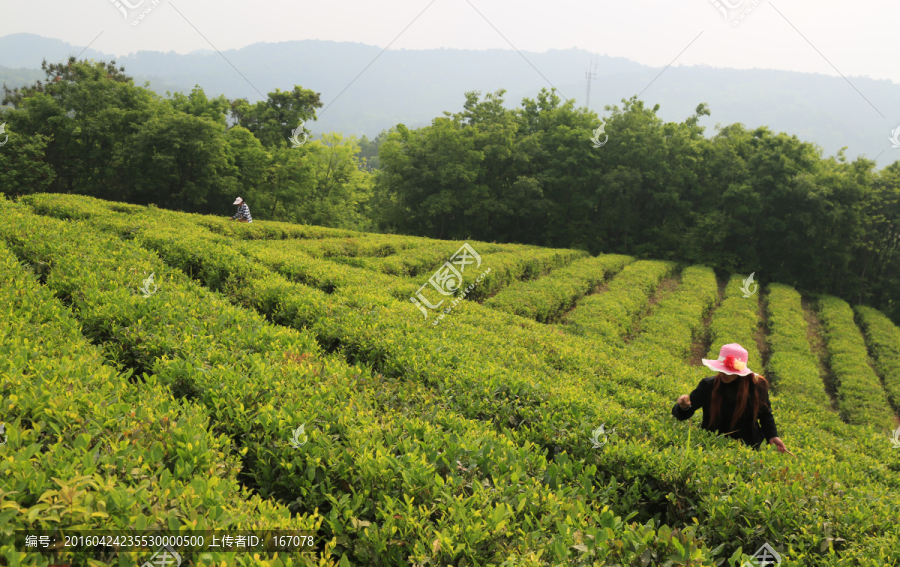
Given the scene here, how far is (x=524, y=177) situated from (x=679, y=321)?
1697cm

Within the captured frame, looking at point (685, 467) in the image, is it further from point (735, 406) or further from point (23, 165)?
point (23, 165)

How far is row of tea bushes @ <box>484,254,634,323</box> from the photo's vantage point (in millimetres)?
12255

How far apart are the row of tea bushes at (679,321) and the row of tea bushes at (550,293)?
95.3 inches

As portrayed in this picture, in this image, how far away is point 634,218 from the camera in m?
30.1

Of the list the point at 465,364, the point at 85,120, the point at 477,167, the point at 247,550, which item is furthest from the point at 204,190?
the point at 247,550

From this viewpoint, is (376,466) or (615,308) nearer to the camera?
(376,466)

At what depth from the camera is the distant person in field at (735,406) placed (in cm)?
434

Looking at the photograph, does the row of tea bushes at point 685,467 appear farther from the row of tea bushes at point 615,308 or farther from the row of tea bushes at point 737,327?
the row of tea bushes at point 737,327

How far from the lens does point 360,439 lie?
3287 mm

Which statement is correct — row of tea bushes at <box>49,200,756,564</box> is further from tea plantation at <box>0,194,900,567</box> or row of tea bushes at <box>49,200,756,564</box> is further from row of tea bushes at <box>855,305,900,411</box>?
row of tea bushes at <box>855,305,900,411</box>

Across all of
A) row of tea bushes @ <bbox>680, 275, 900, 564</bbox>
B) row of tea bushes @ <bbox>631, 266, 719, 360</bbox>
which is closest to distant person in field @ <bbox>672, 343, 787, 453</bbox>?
row of tea bushes @ <bbox>680, 275, 900, 564</bbox>

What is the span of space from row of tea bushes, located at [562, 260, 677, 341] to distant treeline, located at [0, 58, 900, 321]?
10.4 meters

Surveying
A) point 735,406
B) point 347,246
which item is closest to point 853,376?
point 735,406

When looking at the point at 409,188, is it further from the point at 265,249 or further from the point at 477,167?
the point at 265,249
